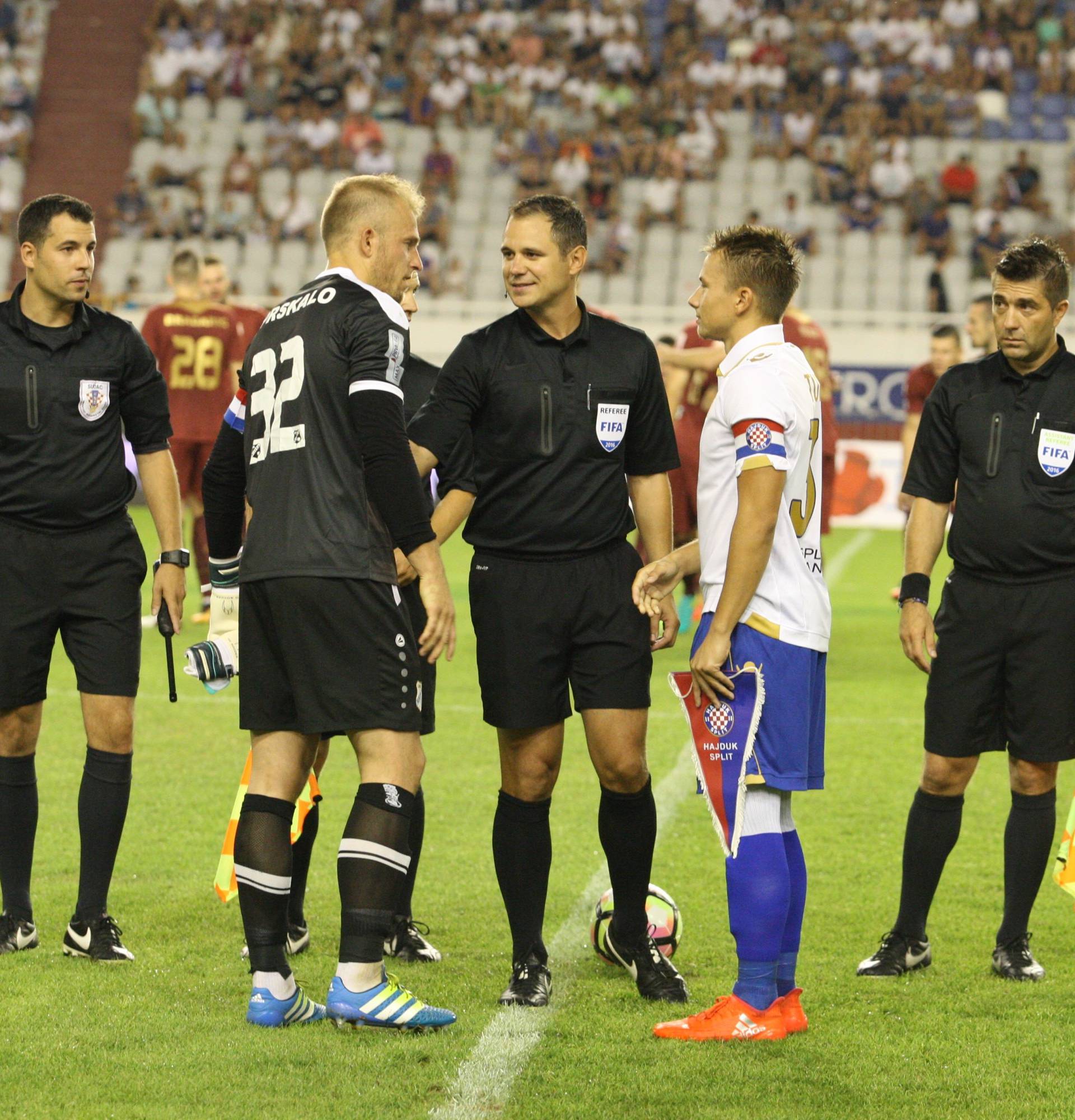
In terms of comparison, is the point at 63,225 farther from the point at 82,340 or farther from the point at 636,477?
the point at 636,477

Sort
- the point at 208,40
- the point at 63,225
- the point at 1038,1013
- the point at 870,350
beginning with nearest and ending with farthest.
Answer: the point at 1038,1013, the point at 63,225, the point at 870,350, the point at 208,40

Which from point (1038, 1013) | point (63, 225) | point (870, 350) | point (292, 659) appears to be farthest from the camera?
point (870, 350)

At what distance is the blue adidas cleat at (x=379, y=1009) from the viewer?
3.95 m

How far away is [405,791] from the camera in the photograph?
4.03 meters

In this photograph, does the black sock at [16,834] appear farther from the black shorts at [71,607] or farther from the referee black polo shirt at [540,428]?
the referee black polo shirt at [540,428]

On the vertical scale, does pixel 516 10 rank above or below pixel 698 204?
above

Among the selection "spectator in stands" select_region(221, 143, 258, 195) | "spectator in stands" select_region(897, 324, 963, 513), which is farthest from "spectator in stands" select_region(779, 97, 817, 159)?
"spectator in stands" select_region(897, 324, 963, 513)

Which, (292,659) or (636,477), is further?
(636,477)

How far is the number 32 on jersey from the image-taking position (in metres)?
3.99

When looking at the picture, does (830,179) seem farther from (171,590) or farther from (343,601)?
(343,601)

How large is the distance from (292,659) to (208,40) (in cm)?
2532

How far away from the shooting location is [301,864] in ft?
15.5

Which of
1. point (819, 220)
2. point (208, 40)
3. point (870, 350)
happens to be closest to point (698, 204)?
point (819, 220)

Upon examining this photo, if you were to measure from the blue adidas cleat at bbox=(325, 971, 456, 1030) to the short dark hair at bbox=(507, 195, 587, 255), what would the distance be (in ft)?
6.26
